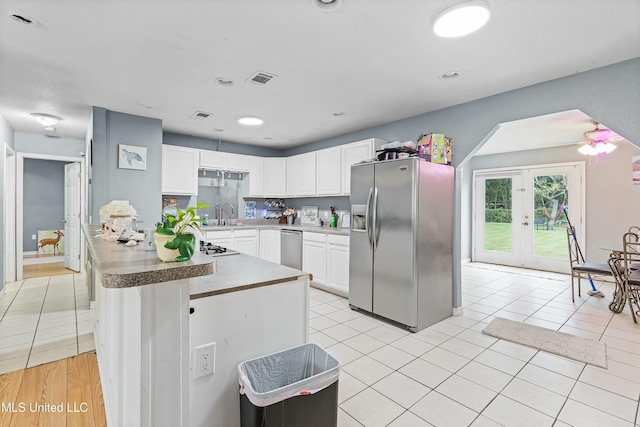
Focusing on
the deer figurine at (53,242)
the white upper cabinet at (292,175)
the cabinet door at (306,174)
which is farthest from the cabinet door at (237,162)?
the deer figurine at (53,242)

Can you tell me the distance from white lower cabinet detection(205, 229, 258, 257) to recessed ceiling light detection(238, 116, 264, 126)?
173 centimetres

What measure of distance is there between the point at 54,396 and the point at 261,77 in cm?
289

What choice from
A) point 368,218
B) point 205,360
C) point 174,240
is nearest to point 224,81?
point 368,218

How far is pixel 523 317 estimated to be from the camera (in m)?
3.53

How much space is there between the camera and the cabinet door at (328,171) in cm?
467

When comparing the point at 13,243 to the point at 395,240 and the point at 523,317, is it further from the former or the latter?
the point at 523,317

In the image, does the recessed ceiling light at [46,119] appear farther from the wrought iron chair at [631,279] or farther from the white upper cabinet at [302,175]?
the wrought iron chair at [631,279]

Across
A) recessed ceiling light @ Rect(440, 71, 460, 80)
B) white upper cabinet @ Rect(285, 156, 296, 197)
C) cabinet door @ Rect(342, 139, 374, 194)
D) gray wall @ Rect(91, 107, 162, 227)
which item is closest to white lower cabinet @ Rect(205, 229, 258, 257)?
gray wall @ Rect(91, 107, 162, 227)

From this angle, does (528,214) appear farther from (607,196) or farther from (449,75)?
(449,75)

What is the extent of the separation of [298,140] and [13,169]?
4586 millimetres

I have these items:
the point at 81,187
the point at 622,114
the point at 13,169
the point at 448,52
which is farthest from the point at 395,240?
the point at 13,169

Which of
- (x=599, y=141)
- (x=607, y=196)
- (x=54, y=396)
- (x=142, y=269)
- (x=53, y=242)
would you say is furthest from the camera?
(x=53, y=242)

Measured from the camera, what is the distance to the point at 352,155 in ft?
14.5

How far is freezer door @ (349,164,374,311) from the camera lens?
3.48 metres
